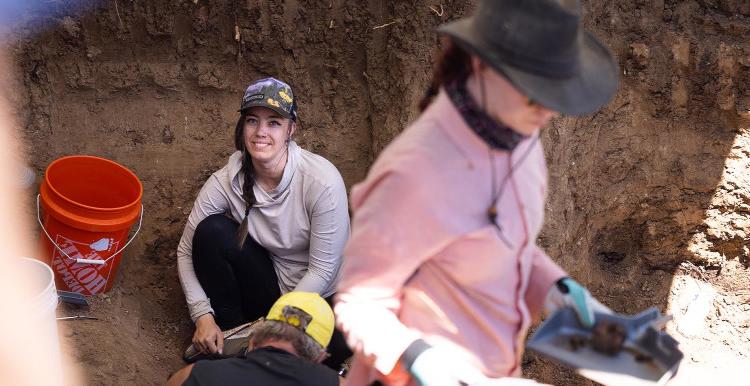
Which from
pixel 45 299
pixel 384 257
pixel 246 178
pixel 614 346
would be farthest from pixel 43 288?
pixel 614 346

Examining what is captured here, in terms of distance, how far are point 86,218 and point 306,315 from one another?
1.34 meters

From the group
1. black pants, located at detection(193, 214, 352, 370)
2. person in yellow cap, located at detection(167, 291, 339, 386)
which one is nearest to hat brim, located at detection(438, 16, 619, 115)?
person in yellow cap, located at detection(167, 291, 339, 386)

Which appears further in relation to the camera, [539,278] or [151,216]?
[151,216]

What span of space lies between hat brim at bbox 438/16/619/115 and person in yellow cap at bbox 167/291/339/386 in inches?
51.5

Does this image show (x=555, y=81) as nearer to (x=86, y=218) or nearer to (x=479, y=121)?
(x=479, y=121)

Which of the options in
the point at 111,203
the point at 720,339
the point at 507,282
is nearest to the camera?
the point at 507,282

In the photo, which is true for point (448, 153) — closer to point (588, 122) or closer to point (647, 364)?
point (647, 364)

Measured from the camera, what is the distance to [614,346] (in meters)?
1.79

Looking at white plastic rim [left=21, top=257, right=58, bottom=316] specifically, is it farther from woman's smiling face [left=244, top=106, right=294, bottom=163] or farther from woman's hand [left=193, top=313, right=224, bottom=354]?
woman's smiling face [left=244, top=106, right=294, bottom=163]

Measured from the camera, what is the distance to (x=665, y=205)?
4.37 meters

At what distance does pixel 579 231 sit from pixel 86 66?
8.74 ft

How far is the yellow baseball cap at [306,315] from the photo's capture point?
2727 millimetres

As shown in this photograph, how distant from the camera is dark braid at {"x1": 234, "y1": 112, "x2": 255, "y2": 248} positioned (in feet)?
11.8

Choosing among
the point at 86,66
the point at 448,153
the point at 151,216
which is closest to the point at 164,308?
the point at 151,216
